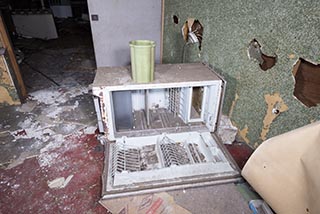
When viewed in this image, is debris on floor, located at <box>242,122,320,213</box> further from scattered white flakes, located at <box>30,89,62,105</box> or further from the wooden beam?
the wooden beam

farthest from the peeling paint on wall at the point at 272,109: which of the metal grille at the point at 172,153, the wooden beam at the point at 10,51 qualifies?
the wooden beam at the point at 10,51

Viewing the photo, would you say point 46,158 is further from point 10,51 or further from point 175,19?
point 175,19

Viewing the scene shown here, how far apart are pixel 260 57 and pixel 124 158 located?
1025 mm

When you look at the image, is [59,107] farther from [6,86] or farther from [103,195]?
[103,195]

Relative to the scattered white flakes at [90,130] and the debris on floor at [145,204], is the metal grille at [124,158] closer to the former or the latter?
the debris on floor at [145,204]

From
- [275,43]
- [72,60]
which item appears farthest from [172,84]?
[72,60]

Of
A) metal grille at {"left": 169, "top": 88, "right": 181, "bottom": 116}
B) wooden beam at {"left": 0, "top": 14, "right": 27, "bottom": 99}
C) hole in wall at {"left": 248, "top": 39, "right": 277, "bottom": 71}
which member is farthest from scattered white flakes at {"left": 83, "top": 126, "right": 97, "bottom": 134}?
hole in wall at {"left": 248, "top": 39, "right": 277, "bottom": 71}

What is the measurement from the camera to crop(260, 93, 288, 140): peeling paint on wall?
3.38ft

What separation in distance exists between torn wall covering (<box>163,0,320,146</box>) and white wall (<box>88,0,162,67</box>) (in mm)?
838

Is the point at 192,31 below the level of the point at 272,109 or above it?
above

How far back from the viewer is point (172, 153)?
1284 mm

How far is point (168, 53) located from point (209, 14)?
3.21 ft

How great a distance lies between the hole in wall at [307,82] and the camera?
0.85 m

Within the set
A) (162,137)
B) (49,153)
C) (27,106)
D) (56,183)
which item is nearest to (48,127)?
(49,153)
